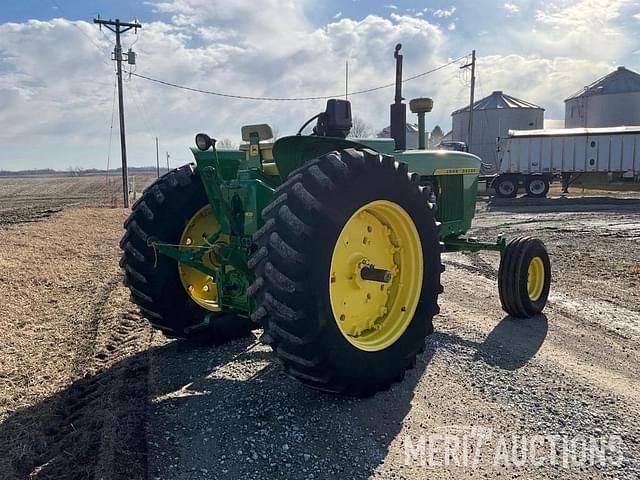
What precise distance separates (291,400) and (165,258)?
5.33 feet

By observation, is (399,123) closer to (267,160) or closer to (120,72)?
(267,160)

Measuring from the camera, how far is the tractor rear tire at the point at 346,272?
10.1 feet

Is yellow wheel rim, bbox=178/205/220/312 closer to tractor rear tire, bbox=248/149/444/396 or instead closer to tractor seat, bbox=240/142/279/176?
tractor seat, bbox=240/142/279/176

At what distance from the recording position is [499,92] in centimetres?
3922

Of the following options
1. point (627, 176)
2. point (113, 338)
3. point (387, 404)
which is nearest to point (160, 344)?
point (113, 338)

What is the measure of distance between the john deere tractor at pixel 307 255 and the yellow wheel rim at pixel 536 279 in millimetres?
318

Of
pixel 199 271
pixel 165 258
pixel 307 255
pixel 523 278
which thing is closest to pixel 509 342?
pixel 523 278

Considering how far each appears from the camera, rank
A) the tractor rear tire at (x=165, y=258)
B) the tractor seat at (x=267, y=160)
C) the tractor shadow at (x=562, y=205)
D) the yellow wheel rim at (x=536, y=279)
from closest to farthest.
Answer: the tractor rear tire at (x=165, y=258)
the tractor seat at (x=267, y=160)
the yellow wheel rim at (x=536, y=279)
the tractor shadow at (x=562, y=205)

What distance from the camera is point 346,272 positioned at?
3.68 meters

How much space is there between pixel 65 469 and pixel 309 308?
61.4 inches

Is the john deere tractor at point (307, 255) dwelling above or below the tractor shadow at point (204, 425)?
above

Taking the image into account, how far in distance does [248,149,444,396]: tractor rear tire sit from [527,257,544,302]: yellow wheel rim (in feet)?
7.99

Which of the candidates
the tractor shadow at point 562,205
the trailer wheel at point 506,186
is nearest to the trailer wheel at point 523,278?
the tractor shadow at point 562,205

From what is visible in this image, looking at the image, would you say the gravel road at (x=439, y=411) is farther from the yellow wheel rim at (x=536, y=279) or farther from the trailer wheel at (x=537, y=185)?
the trailer wheel at (x=537, y=185)
